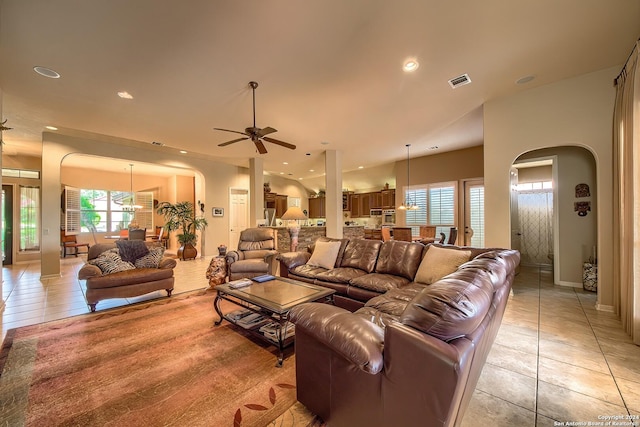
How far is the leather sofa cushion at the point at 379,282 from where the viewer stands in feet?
9.11

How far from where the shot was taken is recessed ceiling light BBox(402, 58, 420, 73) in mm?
2826

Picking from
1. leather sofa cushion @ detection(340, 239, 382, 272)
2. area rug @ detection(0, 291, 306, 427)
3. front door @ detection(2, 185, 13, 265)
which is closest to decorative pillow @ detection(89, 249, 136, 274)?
area rug @ detection(0, 291, 306, 427)

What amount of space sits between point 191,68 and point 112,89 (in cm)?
137

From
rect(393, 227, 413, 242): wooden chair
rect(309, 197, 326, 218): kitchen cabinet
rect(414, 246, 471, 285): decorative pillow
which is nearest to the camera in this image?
rect(414, 246, 471, 285): decorative pillow

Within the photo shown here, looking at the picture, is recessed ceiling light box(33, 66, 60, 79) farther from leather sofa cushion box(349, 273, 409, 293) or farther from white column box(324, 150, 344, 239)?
white column box(324, 150, 344, 239)

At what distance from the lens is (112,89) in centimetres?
337

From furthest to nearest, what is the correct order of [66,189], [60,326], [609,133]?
1. [66,189]
2. [609,133]
3. [60,326]

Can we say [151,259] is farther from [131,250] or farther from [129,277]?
[129,277]

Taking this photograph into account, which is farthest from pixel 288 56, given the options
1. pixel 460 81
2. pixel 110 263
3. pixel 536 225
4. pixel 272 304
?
pixel 536 225

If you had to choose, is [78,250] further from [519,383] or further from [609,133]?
[609,133]

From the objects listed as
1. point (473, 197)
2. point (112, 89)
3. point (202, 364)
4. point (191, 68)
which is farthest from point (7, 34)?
point (473, 197)

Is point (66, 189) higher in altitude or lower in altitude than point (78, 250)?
higher

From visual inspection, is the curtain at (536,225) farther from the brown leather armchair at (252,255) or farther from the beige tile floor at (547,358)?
the brown leather armchair at (252,255)

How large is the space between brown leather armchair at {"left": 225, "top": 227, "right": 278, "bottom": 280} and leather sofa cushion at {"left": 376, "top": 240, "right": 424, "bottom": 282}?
195 centimetres
